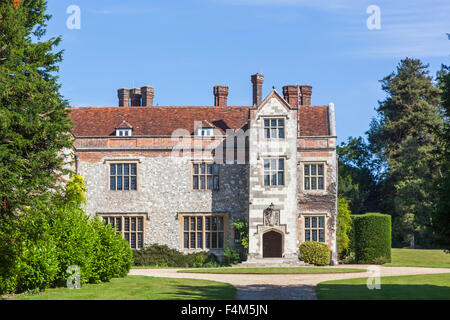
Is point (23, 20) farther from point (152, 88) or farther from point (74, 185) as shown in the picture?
point (152, 88)

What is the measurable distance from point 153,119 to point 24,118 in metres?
18.5

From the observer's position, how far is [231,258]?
104ft

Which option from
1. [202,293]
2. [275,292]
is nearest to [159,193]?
[202,293]

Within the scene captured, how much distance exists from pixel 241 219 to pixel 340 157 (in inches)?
1026

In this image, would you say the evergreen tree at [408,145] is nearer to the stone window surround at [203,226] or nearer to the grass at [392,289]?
the stone window surround at [203,226]

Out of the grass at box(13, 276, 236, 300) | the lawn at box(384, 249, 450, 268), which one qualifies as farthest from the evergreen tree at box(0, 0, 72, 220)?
the lawn at box(384, 249, 450, 268)

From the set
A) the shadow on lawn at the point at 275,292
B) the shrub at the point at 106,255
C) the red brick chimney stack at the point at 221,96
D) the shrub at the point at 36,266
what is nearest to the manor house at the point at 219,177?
the red brick chimney stack at the point at 221,96

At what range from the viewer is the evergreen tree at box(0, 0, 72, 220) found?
16.1m

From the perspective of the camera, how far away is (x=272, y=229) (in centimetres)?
3108

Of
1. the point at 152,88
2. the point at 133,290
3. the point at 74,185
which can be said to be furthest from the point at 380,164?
the point at 133,290

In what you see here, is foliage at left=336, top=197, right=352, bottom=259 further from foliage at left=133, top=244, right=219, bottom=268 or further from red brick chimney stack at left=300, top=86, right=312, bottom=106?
foliage at left=133, top=244, right=219, bottom=268

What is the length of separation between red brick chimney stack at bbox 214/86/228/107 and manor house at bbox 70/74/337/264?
2.43 m
